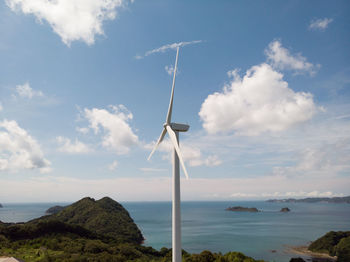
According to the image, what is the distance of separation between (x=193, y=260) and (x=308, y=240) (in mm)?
101681

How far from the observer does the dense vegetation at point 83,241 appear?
44.0 metres

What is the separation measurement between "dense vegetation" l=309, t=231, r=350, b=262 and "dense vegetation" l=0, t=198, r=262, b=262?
60.5m

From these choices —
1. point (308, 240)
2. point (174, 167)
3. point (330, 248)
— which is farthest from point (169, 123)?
point (308, 240)

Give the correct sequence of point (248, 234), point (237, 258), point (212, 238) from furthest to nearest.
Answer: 1. point (248, 234)
2. point (212, 238)
3. point (237, 258)

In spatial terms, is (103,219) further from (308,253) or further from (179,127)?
(179,127)

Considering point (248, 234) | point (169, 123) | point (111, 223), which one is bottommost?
point (248, 234)

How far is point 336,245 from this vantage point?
91.4 meters

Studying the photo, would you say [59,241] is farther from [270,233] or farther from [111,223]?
[270,233]

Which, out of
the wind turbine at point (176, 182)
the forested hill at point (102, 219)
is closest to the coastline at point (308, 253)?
the forested hill at point (102, 219)

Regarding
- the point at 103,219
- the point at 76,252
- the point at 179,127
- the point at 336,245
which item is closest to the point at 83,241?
the point at 76,252

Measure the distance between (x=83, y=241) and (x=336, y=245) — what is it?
9177 centimetres

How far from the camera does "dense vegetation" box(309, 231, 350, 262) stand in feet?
272

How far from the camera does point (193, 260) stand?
43375 mm

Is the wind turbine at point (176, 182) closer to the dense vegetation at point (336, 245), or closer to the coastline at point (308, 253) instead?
the dense vegetation at point (336, 245)
